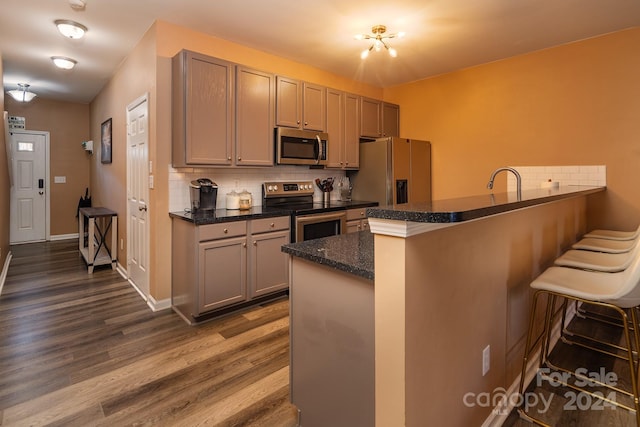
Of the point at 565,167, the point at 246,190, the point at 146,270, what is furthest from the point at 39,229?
the point at 565,167

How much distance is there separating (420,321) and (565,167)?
11.0 ft

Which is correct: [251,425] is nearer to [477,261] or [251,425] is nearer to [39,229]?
[477,261]

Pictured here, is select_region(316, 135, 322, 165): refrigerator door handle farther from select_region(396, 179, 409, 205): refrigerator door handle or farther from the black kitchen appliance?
select_region(396, 179, 409, 205): refrigerator door handle

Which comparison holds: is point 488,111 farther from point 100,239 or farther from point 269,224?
point 100,239

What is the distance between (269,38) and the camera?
332cm

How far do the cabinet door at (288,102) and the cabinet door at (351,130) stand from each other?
0.75 meters

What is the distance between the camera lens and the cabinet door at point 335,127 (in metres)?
4.01

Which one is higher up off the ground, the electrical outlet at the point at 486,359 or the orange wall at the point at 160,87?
the orange wall at the point at 160,87

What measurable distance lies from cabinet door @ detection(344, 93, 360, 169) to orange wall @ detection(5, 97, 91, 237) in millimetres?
5352

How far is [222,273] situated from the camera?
9.37 ft

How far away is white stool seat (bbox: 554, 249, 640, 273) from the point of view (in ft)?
6.27

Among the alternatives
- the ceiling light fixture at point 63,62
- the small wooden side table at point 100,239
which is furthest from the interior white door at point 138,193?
the ceiling light fixture at point 63,62

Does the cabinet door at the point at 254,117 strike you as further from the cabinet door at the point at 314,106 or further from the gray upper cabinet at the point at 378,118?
the gray upper cabinet at the point at 378,118

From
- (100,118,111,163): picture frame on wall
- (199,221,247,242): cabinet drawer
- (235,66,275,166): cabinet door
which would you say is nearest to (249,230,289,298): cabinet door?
(199,221,247,242): cabinet drawer
